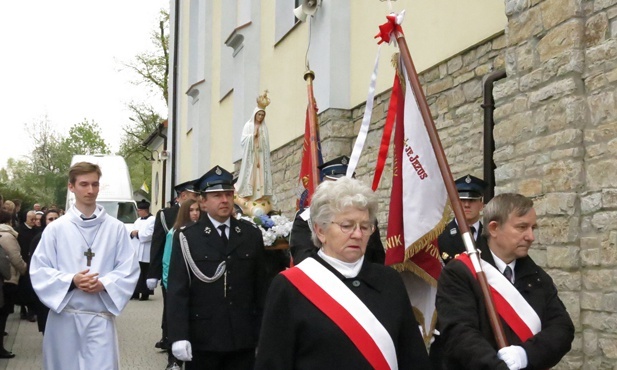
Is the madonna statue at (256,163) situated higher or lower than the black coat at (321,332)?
higher

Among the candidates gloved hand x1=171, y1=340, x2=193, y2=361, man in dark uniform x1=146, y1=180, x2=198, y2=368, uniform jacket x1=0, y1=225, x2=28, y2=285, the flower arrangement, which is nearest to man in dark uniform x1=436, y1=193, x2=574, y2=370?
gloved hand x1=171, y1=340, x2=193, y2=361

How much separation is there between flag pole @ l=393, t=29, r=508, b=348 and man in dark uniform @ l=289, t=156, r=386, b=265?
0.81m

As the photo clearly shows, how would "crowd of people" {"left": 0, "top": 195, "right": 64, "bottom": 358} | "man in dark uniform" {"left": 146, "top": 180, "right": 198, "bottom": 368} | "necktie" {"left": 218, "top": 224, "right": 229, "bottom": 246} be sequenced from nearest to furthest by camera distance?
"necktie" {"left": 218, "top": 224, "right": 229, "bottom": 246} → "man in dark uniform" {"left": 146, "top": 180, "right": 198, "bottom": 368} → "crowd of people" {"left": 0, "top": 195, "right": 64, "bottom": 358}

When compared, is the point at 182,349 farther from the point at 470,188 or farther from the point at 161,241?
the point at 161,241

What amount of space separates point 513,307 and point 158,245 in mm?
7080

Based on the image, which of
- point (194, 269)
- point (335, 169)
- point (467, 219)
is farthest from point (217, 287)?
point (467, 219)

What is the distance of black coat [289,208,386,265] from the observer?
5531 mm

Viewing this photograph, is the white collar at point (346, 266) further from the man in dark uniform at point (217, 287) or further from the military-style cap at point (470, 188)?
the military-style cap at point (470, 188)

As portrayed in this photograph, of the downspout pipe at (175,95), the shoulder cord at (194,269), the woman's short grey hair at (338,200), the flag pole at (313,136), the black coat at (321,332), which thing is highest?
the downspout pipe at (175,95)

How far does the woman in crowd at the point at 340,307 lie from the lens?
345 cm

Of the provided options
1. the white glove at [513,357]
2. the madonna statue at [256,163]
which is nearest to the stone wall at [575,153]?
the white glove at [513,357]

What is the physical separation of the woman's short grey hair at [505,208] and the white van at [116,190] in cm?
2142

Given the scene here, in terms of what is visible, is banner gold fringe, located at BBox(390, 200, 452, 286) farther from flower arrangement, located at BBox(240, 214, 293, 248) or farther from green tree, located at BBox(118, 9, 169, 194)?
green tree, located at BBox(118, 9, 169, 194)

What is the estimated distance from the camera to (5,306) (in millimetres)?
11180
